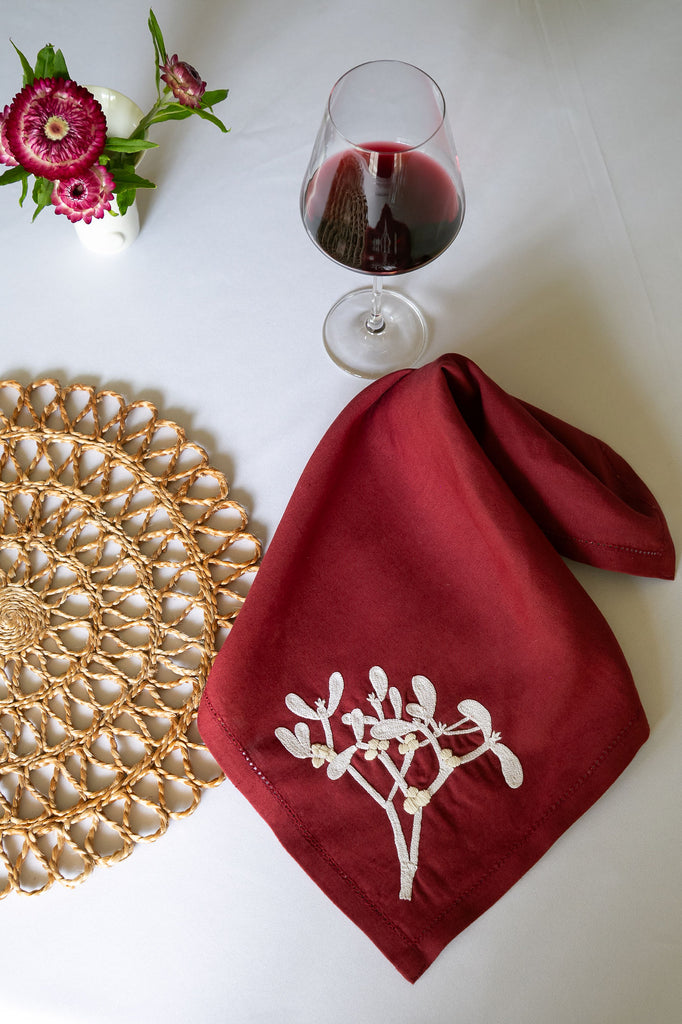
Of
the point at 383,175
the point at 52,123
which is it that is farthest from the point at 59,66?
the point at 383,175

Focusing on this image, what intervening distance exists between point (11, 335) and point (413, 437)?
37cm

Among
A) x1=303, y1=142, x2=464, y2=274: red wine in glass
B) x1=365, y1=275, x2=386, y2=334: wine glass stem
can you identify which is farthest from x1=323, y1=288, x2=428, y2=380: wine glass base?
x1=303, y1=142, x2=464, y2=274: red wine in glass

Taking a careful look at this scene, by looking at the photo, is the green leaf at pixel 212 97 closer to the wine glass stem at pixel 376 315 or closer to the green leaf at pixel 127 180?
the green leaf at pixel 127 180

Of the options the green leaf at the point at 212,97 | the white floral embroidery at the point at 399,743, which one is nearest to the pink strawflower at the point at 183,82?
the green leaf at the point at 212,97

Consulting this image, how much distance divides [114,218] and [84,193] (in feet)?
0.26

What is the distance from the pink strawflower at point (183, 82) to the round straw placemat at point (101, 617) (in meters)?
0.23

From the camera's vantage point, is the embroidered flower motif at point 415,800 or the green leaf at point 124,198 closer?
the embroidered flower motif at point 415,800

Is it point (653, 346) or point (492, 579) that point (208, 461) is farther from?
point (653, 346)

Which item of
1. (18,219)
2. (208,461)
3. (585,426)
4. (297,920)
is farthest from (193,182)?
Answer: (297,920)

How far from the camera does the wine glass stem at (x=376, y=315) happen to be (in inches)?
25.4

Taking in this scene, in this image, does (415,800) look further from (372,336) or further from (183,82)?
(183,82)

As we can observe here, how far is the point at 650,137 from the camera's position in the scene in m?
0.76

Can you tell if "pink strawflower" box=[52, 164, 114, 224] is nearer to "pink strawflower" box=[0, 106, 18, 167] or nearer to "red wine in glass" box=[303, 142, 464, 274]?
"pink strawflower" box=[0, 106, 18, 167]

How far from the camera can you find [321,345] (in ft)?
2.28
